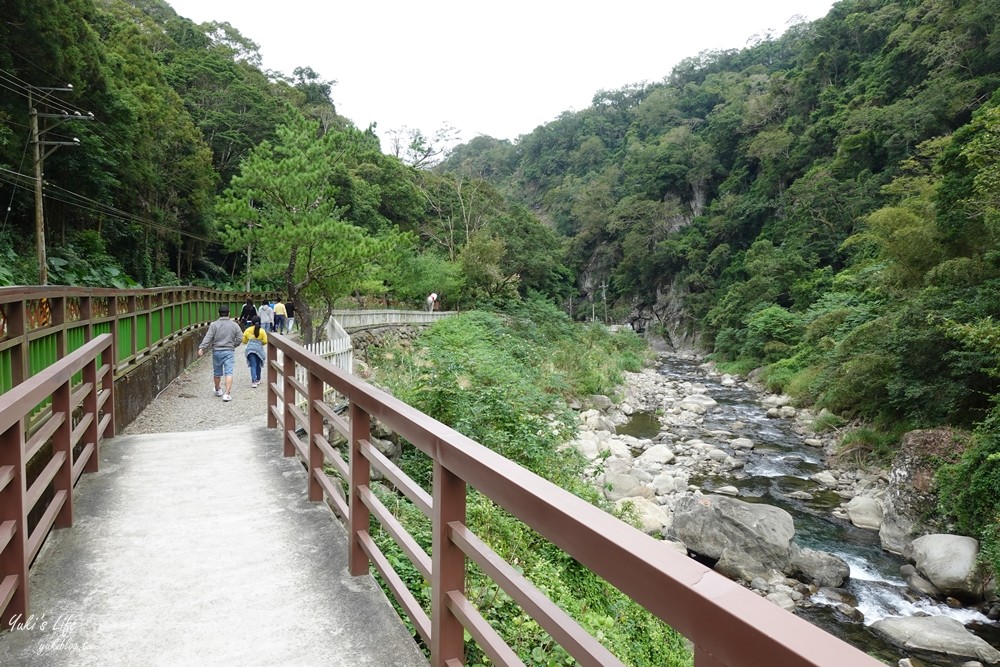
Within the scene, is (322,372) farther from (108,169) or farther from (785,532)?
(108,169)

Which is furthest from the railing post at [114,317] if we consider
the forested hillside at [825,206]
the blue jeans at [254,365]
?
the forested hillside at [825,206]

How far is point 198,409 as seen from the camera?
919 cm

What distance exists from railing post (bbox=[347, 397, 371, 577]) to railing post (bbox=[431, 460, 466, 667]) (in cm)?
120

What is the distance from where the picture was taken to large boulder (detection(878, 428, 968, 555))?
9898 millimetres

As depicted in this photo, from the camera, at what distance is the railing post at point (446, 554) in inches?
85.7

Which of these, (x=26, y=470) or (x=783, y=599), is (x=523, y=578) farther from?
(x=783, y=599)

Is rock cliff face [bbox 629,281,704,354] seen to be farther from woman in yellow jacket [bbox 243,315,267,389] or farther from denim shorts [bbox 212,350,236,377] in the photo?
denim shorts [bbox 212,350,236,377]

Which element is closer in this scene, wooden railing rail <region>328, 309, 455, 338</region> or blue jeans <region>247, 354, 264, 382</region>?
blue jeans <region>247, 354, 264, 382</region>

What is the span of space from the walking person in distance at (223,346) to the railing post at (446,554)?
28.2 feet

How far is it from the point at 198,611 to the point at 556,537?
8.08 feet

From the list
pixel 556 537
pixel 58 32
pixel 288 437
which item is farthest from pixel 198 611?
pixel 58 32

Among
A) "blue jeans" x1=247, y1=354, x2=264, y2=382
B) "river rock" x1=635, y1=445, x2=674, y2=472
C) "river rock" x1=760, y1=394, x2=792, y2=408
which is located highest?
"blue jeans" x1=247, y1=354, x2=264, y2=382

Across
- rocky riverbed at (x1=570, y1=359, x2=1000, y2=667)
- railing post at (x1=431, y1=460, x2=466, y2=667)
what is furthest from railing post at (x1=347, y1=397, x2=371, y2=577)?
rocky riverbed at (x1=570, y1=359, x2=1000, y2=667)

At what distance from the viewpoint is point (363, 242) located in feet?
52.7
